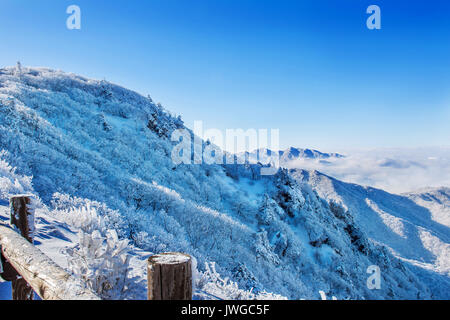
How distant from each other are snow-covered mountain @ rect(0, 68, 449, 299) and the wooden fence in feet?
1.23

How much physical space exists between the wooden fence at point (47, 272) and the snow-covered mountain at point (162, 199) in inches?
14.8

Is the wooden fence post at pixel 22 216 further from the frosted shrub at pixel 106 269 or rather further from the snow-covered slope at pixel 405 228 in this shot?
the snow-covered slope at pixel 405 228

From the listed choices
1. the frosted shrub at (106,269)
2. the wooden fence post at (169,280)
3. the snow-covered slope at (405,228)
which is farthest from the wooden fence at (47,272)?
the snow-covered slope at (405,228)

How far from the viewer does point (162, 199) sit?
1245 centimetres

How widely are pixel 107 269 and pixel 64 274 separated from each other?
457 millimetres

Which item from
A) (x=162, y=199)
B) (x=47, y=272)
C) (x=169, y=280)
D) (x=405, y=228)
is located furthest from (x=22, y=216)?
(x=405, y=228)

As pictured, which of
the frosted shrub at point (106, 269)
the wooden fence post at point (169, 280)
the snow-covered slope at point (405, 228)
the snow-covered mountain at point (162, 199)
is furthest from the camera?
the snow-covered slope at point (405, 228)

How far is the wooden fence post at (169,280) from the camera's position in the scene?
169 cm

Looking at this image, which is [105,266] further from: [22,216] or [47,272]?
[22,216]

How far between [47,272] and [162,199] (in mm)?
10413

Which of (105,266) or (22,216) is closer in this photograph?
(105,266)
